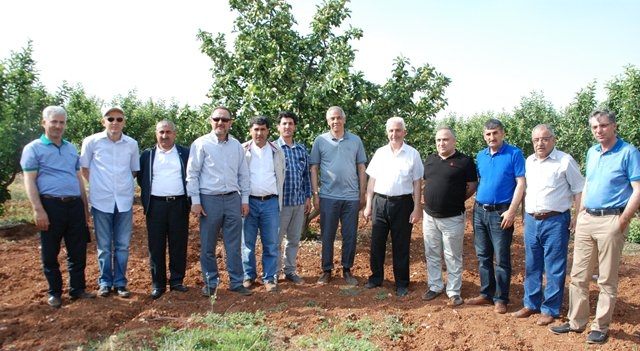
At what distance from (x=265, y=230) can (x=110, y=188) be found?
183 cm

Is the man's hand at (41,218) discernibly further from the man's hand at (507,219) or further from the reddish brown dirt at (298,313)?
the man's hand at (507,219)

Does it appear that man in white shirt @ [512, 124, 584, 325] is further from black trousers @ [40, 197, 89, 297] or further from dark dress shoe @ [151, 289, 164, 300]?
black trousers @ [40, 197, 89, 297]

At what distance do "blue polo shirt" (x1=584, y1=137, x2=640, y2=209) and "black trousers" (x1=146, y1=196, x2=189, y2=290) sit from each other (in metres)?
4.25

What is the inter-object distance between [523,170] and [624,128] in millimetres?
9989

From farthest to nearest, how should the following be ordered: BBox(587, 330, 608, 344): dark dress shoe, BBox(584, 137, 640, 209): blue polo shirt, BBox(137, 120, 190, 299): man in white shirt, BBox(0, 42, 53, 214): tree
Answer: BBox(0, 42, 53, 214): tree, BBox(137, 120, 190, 299): man in white shirt, BBox(587, 330, 608, 344): dark dress shoe, BBox(584, 137, 640, 209): blue polo shirt

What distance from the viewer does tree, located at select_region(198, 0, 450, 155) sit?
761 centimetres

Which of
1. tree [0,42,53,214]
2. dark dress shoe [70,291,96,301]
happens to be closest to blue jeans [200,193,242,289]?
dark dress shoe [70,291,96,301]

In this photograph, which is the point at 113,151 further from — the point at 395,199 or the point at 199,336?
the point at 395,199

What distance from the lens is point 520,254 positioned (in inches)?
323

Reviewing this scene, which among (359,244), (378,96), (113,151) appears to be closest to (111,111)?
(113,151)

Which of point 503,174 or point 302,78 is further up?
point 302,78

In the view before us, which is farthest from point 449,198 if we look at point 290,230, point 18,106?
point 18,106

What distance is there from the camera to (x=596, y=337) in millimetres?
4449

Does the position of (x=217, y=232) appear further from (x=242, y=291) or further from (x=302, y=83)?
(x=302, y=83)
